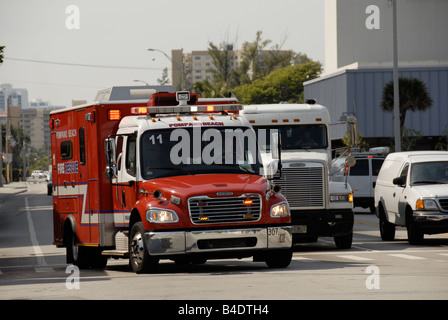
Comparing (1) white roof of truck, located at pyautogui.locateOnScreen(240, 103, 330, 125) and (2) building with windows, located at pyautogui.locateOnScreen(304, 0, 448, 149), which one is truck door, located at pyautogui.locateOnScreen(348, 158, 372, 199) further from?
(2) building with windows, located at pyautogui.locateOnScreen(304, 0, 448, 149)

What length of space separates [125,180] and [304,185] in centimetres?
601

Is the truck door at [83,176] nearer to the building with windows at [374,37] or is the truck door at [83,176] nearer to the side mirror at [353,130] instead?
the side mirror at [353,130]

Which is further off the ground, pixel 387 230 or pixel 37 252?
pixel 387 230

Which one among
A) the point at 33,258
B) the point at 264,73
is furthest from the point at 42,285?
the point at 264,73

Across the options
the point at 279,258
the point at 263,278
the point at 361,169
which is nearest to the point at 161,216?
the point at 263,278

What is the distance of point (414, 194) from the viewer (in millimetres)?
22094

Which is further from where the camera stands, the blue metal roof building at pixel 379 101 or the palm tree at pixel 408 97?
the blue metal roof building at pixel 379 101

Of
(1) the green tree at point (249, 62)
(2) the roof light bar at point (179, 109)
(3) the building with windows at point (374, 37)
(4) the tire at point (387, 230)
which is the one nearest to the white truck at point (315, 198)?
(4) the tire at point (387, 230)

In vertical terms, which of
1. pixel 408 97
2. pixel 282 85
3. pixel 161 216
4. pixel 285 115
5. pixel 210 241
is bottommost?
pixel 210 241

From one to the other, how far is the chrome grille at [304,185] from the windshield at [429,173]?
274 centimetres

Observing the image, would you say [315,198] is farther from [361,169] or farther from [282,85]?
[282,85]

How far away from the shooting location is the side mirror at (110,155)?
16094mm

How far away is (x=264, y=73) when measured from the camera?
145 meters

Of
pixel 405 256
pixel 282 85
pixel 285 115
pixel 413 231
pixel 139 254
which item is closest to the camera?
pixel 139 254
